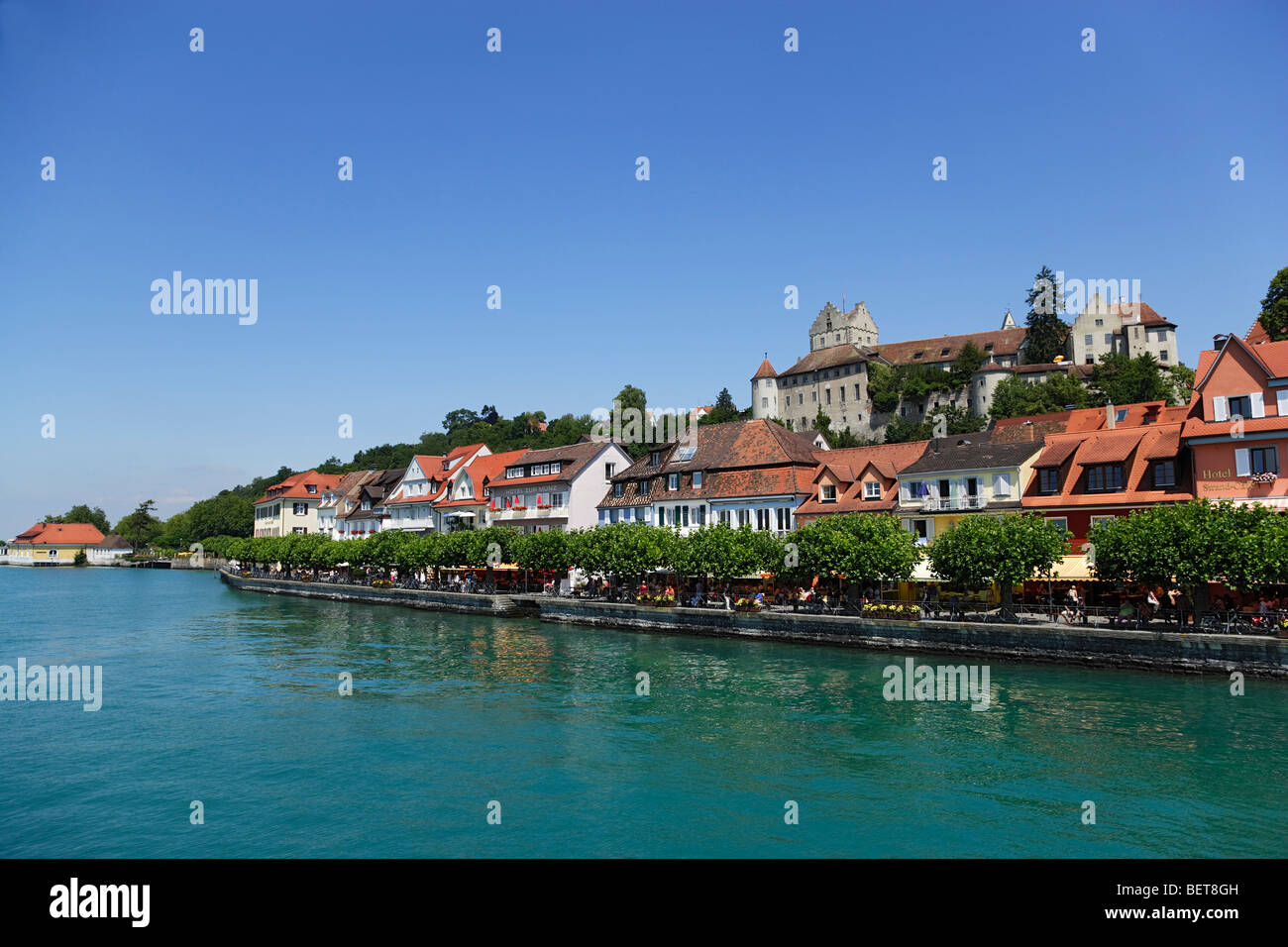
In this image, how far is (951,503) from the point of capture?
5841cm

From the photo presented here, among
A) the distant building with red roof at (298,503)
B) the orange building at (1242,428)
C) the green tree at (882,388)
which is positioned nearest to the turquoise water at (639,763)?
the orange building at (1242,428)

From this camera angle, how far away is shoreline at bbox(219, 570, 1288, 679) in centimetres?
3497

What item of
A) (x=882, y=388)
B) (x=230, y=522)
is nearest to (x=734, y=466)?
(x=882, y=388)

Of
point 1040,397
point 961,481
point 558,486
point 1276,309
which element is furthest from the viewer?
point 1040,397

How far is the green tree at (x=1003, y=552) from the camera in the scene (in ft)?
138

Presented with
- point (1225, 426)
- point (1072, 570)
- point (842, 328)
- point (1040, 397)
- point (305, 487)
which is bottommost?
point (1072, 570)

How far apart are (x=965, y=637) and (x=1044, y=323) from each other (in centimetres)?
10520

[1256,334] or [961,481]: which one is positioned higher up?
[1256,334]

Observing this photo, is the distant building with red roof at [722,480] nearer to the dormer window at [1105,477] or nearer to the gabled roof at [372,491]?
the dormer window at [1105,477]

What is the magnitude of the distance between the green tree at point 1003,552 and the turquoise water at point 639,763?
16.4 ft

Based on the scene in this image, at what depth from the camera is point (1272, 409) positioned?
43812 millimetres

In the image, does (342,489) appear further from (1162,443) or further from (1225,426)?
(1225,426)

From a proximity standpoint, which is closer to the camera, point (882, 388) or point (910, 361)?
point (882, 388)

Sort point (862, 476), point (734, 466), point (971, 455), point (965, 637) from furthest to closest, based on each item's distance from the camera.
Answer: point (734, 466), point (862, 476), point (971, 455), point (965, 637)
